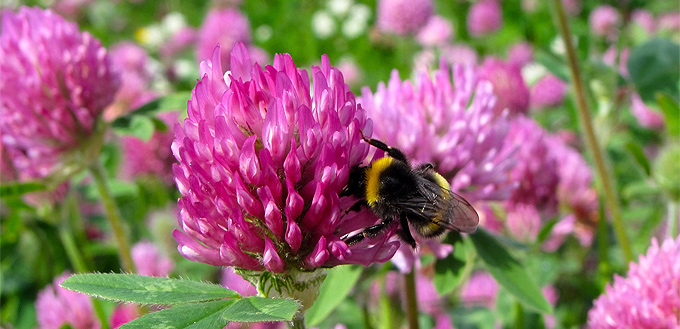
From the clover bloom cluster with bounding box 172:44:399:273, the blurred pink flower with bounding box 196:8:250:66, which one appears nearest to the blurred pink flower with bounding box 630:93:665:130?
the blurred pink flower with bounding box 196:8:250:66

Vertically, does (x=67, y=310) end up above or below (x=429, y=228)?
below

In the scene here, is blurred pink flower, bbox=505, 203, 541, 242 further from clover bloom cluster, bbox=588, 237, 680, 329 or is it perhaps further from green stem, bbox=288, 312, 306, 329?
green stem, bbox=288, 312, 306, 329

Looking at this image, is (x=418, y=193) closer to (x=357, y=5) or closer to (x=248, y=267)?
(x=248, y=267)

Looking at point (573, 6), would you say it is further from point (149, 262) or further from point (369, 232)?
point (369, 232)

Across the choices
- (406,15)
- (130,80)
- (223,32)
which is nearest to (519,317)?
(130,80)

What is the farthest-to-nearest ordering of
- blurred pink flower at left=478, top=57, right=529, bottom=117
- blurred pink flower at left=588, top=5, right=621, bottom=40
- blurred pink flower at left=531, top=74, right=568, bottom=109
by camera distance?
1. blurred pink flower at left=588, top=5, right=621, bottom=40
2. blurred pink flower at left=531, top=74, right=568, bottom=109
3. blurred pink flower at left=478, top=57, right=529, bottom=117

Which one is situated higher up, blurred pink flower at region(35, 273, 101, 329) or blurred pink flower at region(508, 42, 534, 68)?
blurred pink flower at region(35, 273, 101, 329)

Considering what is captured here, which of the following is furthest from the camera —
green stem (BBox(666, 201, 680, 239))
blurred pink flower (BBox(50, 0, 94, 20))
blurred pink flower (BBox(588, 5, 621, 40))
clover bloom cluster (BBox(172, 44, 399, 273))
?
blurred pink flower (BBox(50, 0, 94, 20))
